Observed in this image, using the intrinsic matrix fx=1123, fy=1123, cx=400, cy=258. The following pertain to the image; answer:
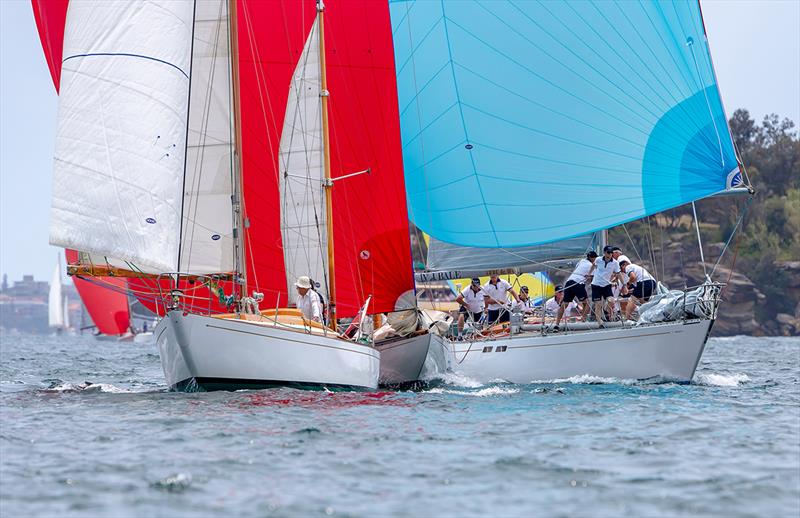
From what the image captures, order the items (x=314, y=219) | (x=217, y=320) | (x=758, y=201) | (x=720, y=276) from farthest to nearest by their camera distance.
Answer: (x=758, y=201) < (x=720, y=276) < (x=314, y=219) < (x=217, y=320)

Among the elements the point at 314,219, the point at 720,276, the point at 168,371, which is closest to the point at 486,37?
the point at 314,219

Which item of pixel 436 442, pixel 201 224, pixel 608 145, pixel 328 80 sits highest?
pixel 328 80

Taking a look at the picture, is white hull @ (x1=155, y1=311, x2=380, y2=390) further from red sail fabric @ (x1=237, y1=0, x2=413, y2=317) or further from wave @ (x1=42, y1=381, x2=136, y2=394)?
red sail fabric @ (x1=237, y1=0, x2=413, y2=317)

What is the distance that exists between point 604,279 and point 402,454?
899cm

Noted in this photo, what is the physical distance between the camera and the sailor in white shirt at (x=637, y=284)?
731 inches

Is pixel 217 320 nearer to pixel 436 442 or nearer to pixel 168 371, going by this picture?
pixel 168 371

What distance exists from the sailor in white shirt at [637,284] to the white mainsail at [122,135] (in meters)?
7.60

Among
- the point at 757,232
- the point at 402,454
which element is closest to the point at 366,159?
the point at 402,454

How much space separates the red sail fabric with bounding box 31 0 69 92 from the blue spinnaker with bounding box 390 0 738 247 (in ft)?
22.2

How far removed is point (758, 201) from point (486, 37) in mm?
58170

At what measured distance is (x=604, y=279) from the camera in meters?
18.2

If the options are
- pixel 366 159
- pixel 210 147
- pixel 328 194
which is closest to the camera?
pixel 328 194

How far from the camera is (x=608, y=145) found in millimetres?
19312

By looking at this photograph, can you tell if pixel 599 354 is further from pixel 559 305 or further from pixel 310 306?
pixel 310 306
